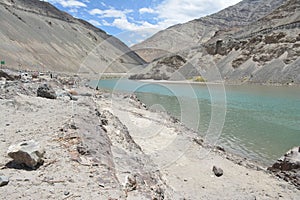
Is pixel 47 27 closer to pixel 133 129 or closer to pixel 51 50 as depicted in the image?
pixel 51 50

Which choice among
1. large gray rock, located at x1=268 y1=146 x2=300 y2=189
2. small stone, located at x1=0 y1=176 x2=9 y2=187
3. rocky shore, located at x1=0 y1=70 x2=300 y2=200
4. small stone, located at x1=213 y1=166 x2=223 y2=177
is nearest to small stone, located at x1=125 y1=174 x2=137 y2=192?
rocky shore, located at x1=0 y1=70 x2=300 y2=200

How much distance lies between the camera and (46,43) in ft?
392

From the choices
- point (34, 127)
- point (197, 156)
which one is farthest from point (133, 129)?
point (34, 127)

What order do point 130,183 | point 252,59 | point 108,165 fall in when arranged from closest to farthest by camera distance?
point 130,183
point 108,165
point 252,59

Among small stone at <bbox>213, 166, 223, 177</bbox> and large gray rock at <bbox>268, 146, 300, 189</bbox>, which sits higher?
large gray rock at <bbox>268, 146, 300, 189</bbox>

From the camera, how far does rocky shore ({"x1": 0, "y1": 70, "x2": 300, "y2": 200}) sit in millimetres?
4941

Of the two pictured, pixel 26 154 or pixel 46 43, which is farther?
pixel 46 43

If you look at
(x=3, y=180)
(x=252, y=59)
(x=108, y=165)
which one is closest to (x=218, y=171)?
(x=108, y=165)

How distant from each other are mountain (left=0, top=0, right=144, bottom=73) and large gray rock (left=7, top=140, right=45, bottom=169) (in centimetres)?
7986

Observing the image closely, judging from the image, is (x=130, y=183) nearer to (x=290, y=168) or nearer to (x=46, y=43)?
(x=290, y=168)

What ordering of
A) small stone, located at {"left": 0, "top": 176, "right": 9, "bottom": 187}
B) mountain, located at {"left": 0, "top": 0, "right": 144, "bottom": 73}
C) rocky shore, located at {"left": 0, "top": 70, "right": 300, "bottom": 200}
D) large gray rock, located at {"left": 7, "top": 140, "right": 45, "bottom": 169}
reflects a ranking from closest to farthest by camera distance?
small stone, located at {"left": 0, "top": 176, "right": 9, "bottom": 187}
rocky shore, located at {"left": 0, "top": 70, "right": 300, "bottom": 200}
large gray rock, located at {"left": 7, "top": 140, "right": 45, "bottom": 169}
mountain, located at {"left": 0, "top": 0, "right": 144, "bottom": 73}

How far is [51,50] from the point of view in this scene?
117250mm

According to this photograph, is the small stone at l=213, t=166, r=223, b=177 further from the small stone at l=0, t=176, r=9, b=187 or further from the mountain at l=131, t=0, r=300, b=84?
the mountain at l=131, t=0, r=300, b=84

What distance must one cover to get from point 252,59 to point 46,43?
8272cm
